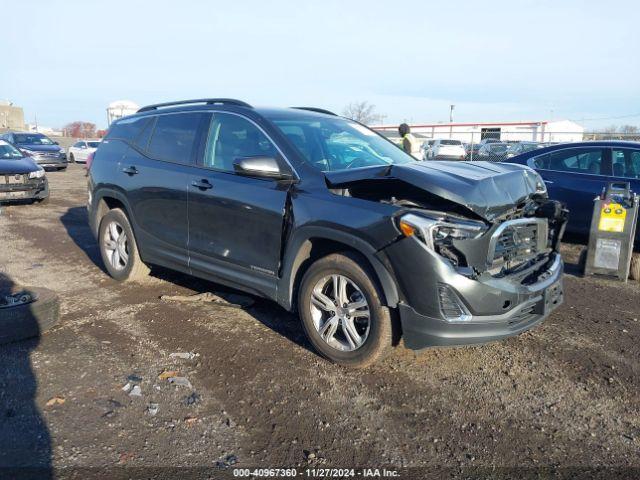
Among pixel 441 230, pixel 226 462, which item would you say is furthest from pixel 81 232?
pixel 441 230

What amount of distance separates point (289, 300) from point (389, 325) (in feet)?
2.94

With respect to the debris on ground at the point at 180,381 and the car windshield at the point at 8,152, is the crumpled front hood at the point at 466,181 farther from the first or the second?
the car windshield at the point at 8,152

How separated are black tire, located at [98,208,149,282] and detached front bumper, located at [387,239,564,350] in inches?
134

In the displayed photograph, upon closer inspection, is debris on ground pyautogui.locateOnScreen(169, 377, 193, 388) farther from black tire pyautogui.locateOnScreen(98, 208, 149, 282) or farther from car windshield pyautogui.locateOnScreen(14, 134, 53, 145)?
car windshield pyautogui.locateOnScreen(14, 134, 53, 145)

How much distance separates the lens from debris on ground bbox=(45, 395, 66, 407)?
11.0 ft

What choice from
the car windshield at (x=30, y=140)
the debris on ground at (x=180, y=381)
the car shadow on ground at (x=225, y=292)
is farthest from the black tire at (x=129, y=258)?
the car windshield at (x=30, y=140)

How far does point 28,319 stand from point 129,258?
165 cm

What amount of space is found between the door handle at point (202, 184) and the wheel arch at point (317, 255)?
1084 mm

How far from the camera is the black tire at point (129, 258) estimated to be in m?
5.78

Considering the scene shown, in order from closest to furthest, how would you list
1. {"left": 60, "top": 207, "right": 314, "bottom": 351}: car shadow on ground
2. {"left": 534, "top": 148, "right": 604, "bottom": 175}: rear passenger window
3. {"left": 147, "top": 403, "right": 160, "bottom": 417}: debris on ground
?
{"left": 147, "top": 403, "right": 160, "bottom": 417}: debris on ground < {"left": 60, "top": 207, "right": 314, "bottom": 351}: car shadow on ground < {"left": 534, "top": 148, "right": 604, "bottom": 175}: rear passenger window

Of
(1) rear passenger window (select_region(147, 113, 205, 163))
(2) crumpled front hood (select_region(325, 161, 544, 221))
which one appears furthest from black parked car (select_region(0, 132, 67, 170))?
(2) crumpled front hood (select_region(325, 161, 544, 221))

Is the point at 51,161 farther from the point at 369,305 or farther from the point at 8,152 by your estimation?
the point at 369,305

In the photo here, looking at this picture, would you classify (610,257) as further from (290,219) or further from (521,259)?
(290,219)

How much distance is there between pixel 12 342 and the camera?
422 centimetres
